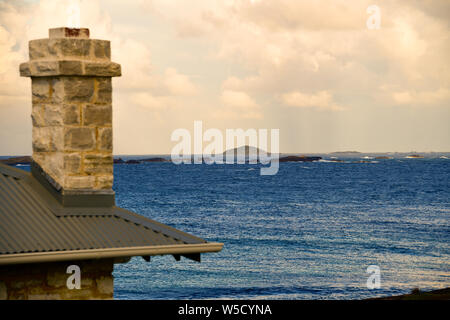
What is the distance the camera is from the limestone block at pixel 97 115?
875 centimetres

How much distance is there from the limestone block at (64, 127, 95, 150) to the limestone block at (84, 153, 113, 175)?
13 centimetres

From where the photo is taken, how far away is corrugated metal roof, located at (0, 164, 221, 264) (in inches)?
307

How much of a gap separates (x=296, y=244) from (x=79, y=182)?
147 feet

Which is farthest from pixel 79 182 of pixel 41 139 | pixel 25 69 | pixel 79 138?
pixel 25 69

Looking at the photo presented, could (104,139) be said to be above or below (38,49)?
below

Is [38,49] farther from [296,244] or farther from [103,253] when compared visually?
[296,244]

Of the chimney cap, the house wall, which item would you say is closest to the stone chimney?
the chimney cap

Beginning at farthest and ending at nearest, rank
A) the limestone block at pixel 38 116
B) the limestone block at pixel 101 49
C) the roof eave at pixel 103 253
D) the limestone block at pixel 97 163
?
1. the limestone block at pixel 38 116
2. the limestone block at pixel 101 49
3. the limestone block at pixel 97 163
4. the roof eave at pixel 103 253

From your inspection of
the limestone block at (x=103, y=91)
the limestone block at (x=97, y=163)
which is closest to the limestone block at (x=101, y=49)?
the limestone block at (x=103, y=91)

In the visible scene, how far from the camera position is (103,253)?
25.7ft

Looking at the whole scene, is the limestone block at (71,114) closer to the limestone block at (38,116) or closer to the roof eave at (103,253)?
the limestone block at (38,116)

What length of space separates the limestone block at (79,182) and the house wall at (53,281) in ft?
3.57

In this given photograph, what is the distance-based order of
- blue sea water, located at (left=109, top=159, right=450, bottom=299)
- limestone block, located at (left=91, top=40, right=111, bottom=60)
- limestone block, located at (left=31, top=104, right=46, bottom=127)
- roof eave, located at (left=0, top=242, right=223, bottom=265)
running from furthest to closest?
blue sea water, located at (left=109, top=159, right=450, bottom=299)
limestone block, located at (left=31, top=104, right=46, bottom=127)
limestone block, located at (left=91, top=40, right=111, bottom=60)
roof eave, located at (left=0, top=242, right=223, bottom=265)

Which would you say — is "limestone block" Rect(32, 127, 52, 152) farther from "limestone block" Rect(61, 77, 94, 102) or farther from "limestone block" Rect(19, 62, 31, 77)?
"limestone block" Rect(19, 62, 31, 77)
